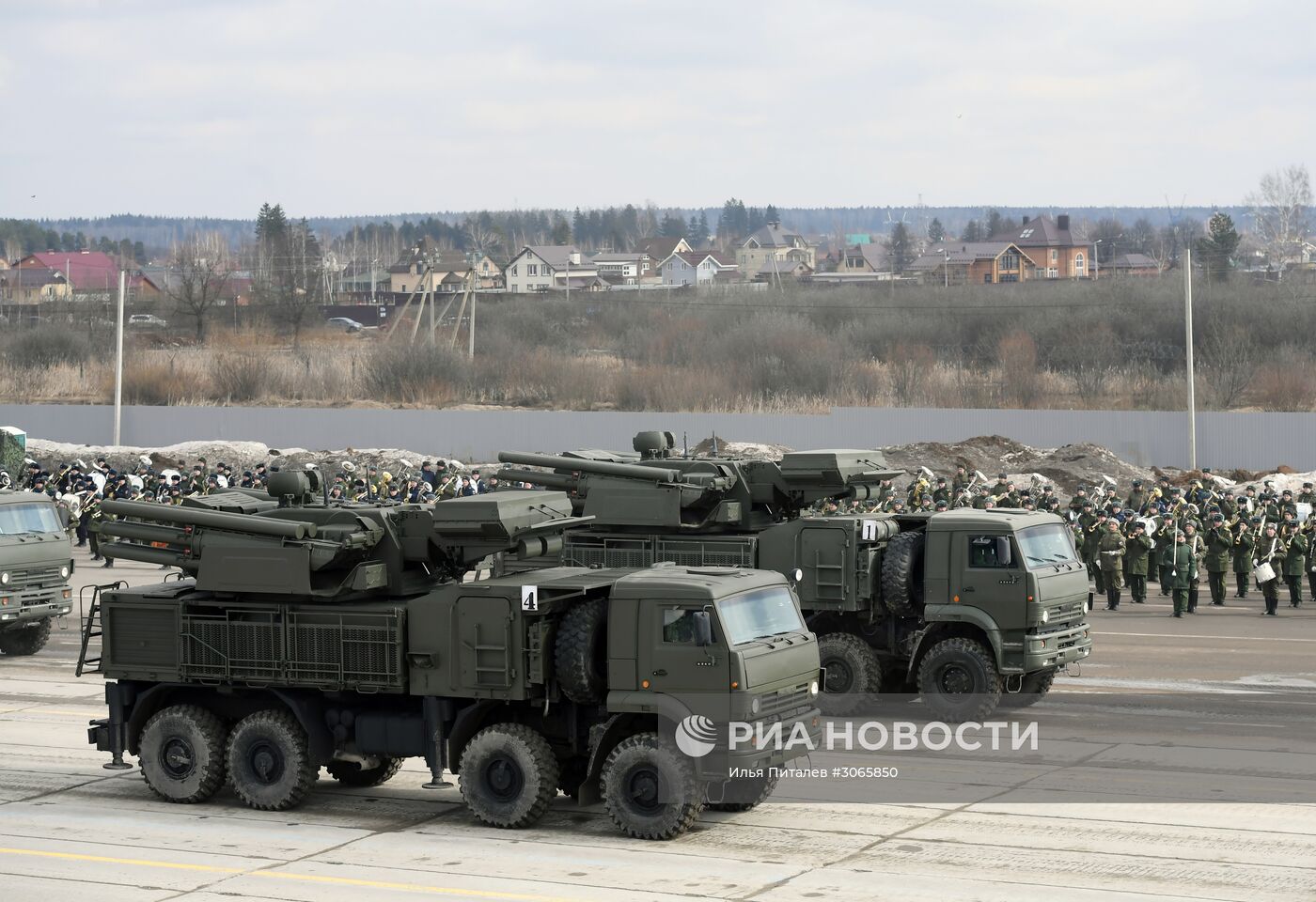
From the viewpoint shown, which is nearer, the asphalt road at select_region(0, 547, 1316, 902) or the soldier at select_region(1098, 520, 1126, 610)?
the asphalt road at select_region(0, 547, 1316, 902)

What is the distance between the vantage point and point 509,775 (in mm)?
12430

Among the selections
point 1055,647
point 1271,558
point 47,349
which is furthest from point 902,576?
point 47,349

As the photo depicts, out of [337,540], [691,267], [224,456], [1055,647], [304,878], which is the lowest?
[304,878]

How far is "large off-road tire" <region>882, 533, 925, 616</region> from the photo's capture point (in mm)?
17344

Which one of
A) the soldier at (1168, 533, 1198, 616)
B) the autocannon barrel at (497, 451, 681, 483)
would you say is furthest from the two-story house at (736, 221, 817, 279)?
the autocannon barrel at (497, 451, 681, 483)

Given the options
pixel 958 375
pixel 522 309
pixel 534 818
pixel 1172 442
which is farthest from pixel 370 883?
pixel 522 309

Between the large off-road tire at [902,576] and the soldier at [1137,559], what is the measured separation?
9916 mm

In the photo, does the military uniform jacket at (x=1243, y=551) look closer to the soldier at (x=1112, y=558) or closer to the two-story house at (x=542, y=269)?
the soldier at (x=1112, y=558)

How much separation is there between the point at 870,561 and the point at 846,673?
125 cm

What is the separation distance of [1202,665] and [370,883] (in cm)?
1292

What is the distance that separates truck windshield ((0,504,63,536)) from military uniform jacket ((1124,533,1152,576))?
16.7 meters

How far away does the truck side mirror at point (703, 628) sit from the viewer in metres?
12.0

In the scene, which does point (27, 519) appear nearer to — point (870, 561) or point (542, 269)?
point (870, 561)

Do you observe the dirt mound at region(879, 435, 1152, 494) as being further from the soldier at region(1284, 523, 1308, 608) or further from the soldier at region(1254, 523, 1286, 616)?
the soldier at region(1254, 523, 1286, 616)
